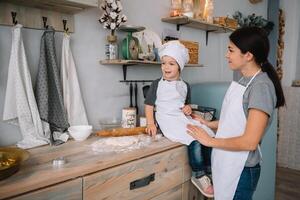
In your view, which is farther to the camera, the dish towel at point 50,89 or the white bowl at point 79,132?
the white bowl at point 79,132

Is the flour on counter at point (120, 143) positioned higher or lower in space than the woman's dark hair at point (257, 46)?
lower

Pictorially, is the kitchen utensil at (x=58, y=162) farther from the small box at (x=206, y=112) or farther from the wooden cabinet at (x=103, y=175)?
the small box at (x=206, y=112)

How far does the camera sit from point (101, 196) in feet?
3.56

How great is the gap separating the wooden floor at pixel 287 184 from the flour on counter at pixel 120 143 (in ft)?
5.81

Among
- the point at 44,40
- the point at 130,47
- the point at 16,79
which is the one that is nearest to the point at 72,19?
the point at 44,40

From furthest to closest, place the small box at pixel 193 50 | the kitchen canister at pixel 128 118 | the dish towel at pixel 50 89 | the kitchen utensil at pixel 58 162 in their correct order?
the small box at pixel 193 50, the kitchen canister at pixel 128 118, the dish towel at pixel 50 89, the kitchen utensil at pixel 58 162

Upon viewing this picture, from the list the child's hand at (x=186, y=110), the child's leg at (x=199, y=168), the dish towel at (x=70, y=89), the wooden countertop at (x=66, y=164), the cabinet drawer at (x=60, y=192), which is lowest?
the child's leg at (x=199, y=168)

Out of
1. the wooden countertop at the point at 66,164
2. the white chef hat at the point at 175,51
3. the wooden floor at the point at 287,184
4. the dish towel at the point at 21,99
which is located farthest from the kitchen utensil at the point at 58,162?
the wooden floor at the point at 287,184

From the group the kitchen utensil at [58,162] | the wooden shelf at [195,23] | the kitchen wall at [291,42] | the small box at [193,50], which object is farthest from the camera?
the kitchen wall at [291,42]

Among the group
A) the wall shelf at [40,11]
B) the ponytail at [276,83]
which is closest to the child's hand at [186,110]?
the ponytail at [276,83]

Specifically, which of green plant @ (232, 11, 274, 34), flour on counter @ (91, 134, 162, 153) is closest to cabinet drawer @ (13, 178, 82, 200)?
flour on counter @ (91, 134, 162, 153)

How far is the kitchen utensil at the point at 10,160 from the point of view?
88 cm

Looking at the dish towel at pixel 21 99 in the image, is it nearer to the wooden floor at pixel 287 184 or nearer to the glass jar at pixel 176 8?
the glass jar at pixel 176 8

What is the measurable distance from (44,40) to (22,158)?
2.07 feet
